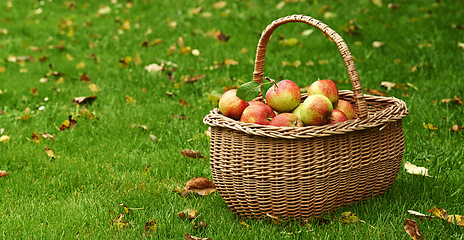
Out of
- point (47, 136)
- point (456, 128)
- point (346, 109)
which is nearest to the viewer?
point (346, 109)

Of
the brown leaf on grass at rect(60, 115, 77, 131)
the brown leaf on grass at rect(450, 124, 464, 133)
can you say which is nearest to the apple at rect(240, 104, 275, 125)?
the brown leaf on grass at rect(450, 124, 464, 133)

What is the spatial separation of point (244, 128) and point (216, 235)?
47 centimetres

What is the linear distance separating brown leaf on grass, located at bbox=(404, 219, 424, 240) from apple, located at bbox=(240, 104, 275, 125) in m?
0.74

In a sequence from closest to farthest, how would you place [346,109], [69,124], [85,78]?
[346,109], [69,124], [85,78]

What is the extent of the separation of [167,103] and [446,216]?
2397 mm

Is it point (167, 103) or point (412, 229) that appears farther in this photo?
point (167, 103)

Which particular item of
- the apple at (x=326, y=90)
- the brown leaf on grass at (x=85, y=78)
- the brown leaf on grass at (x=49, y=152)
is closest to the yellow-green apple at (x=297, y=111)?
the apple at (x=326, y=90)

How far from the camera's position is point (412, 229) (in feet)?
6.48

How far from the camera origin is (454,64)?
177 inches

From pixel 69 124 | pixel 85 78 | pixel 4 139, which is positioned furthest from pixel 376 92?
pixel 4 139

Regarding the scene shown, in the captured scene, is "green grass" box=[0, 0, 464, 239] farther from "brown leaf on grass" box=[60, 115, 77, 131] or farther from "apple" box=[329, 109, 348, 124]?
"apple" box=[329, 109, 348, 124]

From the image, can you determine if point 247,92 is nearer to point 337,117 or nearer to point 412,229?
point 337,117

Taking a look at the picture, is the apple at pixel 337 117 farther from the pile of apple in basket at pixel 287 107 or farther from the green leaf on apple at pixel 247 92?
the green leaf on apple at pixel 247 92

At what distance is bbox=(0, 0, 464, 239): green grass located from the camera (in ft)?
7.22
